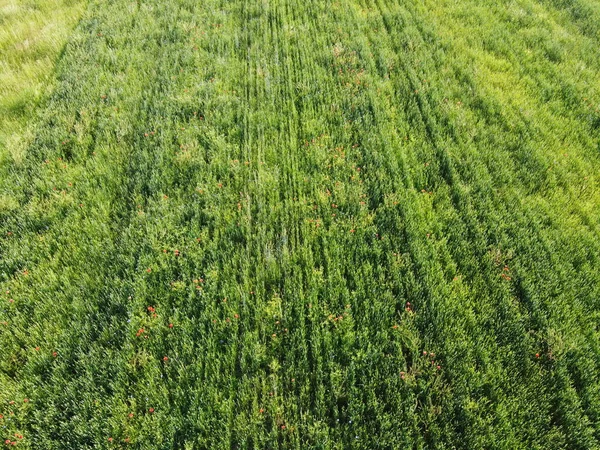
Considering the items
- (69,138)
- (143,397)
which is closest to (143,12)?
(69,138)

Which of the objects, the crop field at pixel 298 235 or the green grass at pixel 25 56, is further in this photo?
the green grass at pixel 25 56

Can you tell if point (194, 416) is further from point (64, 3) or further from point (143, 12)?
point (64, 3)

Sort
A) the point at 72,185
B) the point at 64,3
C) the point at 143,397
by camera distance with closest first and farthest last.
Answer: the point at 143,397, the point at 72,185, the point at 64,3

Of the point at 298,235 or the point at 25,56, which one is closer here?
the point at 298,235

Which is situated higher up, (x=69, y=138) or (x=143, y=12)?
(x=143, y=12)

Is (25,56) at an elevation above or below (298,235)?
above

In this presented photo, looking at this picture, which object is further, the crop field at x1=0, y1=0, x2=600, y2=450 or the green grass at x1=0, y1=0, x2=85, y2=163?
the green grass at x1=0, y1=0, x2=85, y2=163

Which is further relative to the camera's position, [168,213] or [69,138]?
[69,138]

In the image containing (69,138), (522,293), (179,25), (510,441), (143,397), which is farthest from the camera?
(179,25)
